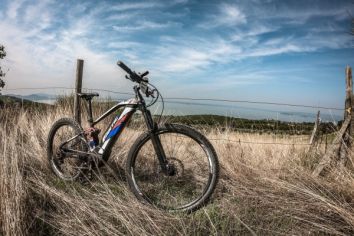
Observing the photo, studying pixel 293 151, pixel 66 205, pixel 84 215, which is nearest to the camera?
pixel 84 215

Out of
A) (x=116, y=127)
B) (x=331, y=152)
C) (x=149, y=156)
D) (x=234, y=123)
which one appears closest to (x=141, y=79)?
(x=116, y=127)

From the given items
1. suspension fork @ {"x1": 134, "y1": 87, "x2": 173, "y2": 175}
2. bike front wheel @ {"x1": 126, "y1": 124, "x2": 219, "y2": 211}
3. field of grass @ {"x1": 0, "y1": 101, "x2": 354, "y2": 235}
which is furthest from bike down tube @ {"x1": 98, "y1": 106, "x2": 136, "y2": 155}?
field of grass @ {"x1": 0, "y1": 101, "x2": 354, "y2": 235}

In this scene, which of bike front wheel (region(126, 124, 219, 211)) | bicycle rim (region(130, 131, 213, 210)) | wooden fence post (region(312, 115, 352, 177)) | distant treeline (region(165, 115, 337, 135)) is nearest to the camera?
bike front wheel (region(126, 124, 219, 211))

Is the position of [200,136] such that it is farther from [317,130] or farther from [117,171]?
[317,130]

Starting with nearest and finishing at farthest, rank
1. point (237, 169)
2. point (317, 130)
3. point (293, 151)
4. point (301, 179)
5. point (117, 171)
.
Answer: point (301, 179) < point (237, 169) < point (117, 171) < point (293, 151) < point (317, 130)

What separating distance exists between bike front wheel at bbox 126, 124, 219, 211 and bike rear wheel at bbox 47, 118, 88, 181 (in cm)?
74

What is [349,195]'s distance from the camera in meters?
3.03

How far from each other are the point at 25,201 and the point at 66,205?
336 millimetres

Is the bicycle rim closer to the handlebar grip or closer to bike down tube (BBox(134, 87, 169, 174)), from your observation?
bike down tube (BBox(134, 87, 169, 174))

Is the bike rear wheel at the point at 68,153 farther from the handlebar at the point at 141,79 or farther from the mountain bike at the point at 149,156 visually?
the handlebar at the point at 141,79

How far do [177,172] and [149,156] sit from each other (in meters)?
0.88

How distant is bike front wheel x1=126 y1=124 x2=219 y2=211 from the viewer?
9.86 ft

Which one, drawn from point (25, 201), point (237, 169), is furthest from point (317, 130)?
point (25, 201)

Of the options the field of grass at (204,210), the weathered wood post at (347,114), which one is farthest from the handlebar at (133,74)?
the weathered wood post at (347,114)
